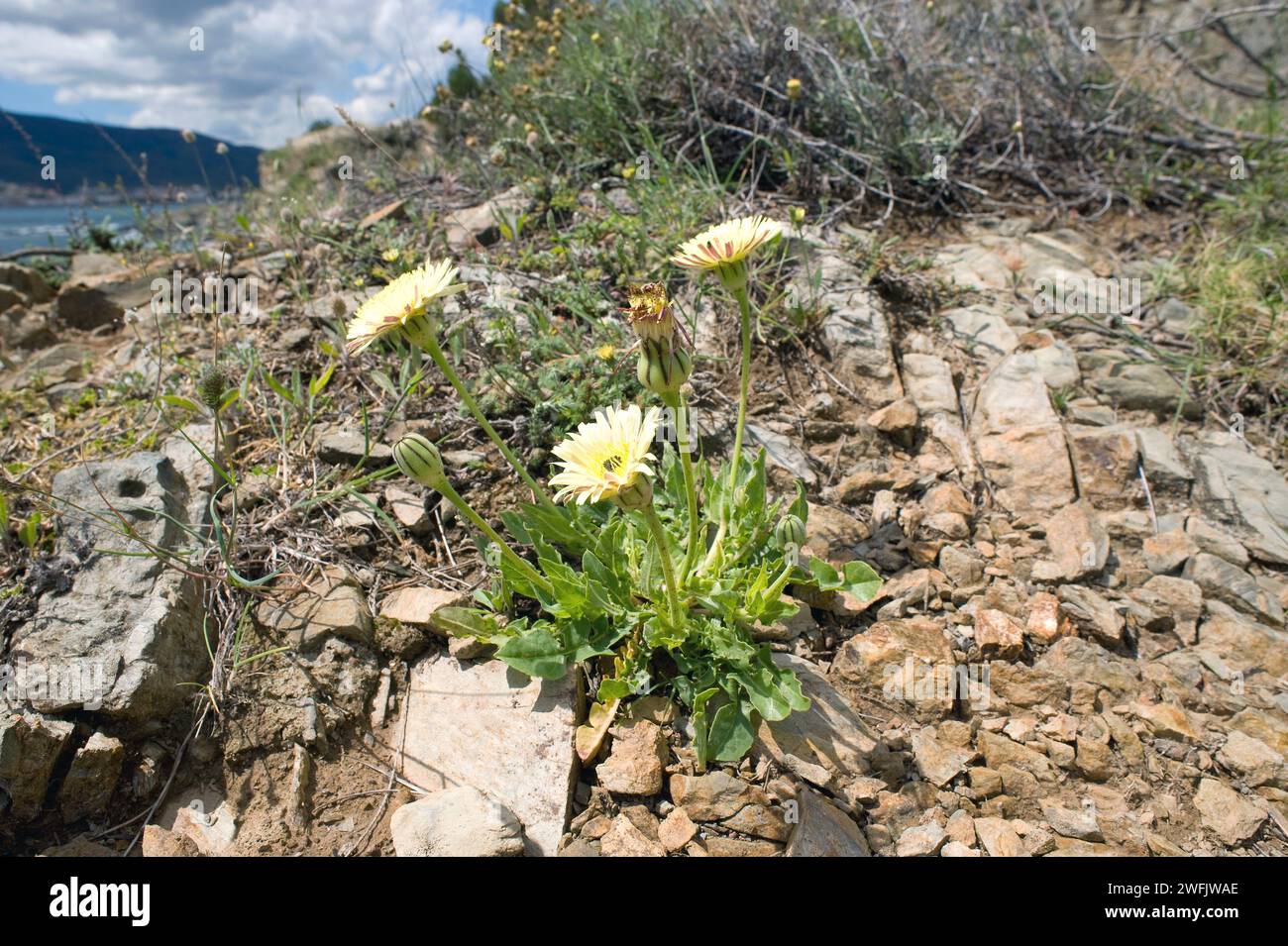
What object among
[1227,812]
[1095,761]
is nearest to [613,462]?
[1095,761]

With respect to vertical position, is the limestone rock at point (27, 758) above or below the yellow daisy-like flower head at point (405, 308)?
below

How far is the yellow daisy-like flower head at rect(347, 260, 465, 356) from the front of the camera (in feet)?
5.90

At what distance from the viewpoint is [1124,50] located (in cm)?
606

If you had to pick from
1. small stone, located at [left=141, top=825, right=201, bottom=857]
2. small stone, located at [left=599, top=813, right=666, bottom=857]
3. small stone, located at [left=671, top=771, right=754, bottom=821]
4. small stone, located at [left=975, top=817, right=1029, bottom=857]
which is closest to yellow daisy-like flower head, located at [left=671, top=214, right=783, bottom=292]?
small stone, located at [left=671, top=771, right=754, bottom=821]

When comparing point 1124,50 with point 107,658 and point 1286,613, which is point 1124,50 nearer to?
point 1286,613

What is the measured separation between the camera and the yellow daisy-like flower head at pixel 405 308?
1.80 metres

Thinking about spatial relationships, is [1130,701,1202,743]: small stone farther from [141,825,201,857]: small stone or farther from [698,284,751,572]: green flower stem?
[141,825,201,857]: small stone

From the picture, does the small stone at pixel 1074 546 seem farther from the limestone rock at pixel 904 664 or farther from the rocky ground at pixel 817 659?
the limestone rock at pixel 904 664

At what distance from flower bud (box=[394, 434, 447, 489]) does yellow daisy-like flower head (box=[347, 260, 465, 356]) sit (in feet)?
0.82

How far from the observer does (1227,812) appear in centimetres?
195

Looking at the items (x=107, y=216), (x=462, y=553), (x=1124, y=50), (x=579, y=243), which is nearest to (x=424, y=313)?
(x=462, y=553)

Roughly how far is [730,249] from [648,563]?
0.90 m

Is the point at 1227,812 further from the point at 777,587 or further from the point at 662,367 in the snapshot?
the point at 662,367

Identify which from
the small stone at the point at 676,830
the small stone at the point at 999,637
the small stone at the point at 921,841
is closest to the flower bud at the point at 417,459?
the small stone at the point at 676,830
